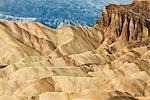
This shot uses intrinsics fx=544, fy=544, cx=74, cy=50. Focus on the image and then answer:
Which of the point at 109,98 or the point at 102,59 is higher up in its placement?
the point at 109,98

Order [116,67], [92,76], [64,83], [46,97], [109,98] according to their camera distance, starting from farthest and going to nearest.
A: [116,67] → [92,76] → [64,83] → [46,97] → [109,98]

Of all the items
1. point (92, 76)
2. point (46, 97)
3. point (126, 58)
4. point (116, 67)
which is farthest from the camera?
point (126, 58)

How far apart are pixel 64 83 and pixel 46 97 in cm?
3880

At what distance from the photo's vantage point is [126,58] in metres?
185

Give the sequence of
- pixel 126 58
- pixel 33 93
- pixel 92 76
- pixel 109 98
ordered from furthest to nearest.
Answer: pixel 126 58 → pixel 92 76 → pixel 33 93 → pixel 109 98

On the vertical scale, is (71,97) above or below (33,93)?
above

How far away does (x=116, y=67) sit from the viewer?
174 m

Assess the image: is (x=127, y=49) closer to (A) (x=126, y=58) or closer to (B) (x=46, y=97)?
(A) (x=126, y=58)

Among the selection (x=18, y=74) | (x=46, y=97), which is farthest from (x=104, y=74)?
(x=46, y=97)

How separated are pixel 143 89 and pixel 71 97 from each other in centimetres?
4281

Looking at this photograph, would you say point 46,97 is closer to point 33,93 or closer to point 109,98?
point 109,98

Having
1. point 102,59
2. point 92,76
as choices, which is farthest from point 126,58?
point 92,76

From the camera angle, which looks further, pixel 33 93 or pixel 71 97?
pixel 33 93

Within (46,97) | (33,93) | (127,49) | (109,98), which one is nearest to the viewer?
(109,98)
